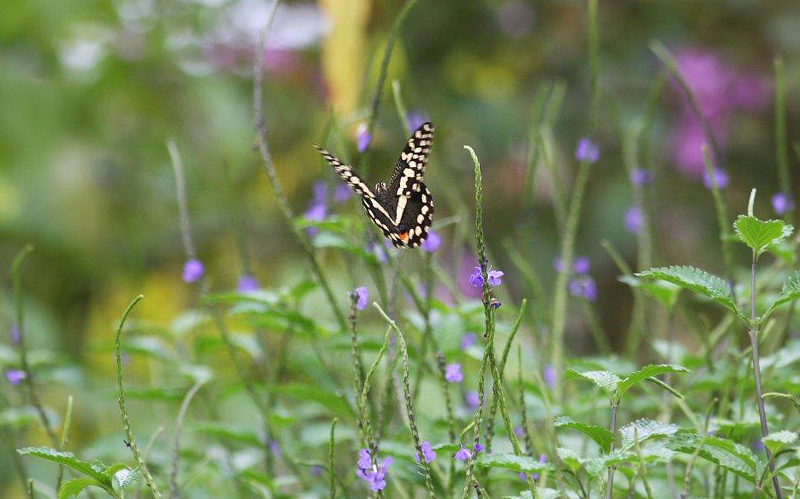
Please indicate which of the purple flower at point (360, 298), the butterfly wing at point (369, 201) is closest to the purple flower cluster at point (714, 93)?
the butterfly wing at point (369, 201)

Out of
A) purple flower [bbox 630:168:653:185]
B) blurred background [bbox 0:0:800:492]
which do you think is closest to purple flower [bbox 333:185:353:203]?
purple flower [bbox 630:168:653:185]

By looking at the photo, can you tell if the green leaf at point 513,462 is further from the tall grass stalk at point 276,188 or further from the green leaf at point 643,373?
the tall grass stalk at point 276,188

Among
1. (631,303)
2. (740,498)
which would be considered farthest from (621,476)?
(631,303)

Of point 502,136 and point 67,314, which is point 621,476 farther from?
point 67,314

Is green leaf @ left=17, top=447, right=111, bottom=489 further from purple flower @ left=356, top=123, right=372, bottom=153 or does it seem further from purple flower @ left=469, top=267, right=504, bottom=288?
purple flower @ left=356, top=123, right=372, bottom=153

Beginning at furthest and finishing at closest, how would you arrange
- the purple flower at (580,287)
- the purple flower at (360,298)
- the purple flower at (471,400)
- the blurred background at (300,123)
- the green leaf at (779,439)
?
1. the blurred background at (300,123)
2. the purple flower at (580,287)
3. the purple flower at (471,400)
4. the purple flower at (360,298)
5. the green leaf at (779,439)

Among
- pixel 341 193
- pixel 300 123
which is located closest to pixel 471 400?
pixel 341 193
